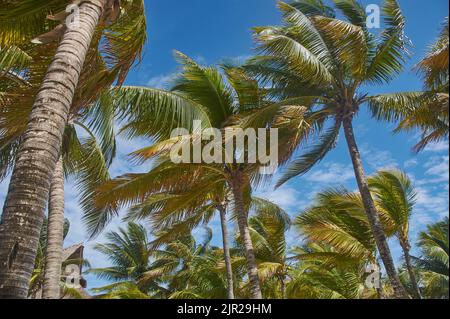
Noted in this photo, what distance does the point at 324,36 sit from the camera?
10164 millimetres

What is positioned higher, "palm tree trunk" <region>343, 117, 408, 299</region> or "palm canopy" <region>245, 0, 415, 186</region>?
"palm canopy" <region>245, 0, 415, 186</region>

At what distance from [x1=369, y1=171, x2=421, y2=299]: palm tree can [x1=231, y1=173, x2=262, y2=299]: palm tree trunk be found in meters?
5.11

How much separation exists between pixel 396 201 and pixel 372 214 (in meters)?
4.62

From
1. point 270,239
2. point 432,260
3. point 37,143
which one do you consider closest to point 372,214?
point 37,143

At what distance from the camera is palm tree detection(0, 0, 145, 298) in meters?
3.10

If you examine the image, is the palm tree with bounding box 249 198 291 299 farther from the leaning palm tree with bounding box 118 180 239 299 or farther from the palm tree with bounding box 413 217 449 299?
the palm tree with bounding box 413 217 449 299

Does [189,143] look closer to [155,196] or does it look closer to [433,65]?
[155,196]

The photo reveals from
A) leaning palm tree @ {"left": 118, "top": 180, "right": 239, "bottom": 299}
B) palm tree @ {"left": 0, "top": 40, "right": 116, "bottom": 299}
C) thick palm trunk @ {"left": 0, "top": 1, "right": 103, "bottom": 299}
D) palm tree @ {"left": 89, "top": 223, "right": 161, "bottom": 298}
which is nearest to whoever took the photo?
thick palm trunk @ {"left": 0, "top": 1, "right": 103, "bottom": 299}

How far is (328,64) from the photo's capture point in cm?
998

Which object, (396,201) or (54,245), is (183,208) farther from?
(396,201)

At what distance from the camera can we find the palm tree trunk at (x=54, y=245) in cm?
752

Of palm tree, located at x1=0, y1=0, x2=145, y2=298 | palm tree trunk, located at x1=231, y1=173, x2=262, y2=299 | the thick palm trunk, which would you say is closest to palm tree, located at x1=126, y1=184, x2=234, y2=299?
palm tree trunk, located at x1=231, y1=173, x2=262, y2=299

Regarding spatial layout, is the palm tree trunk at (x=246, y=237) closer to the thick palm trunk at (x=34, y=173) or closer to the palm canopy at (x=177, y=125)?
the palm canopy at (x=177, y=125)

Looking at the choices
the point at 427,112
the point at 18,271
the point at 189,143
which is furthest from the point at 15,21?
the point at 427,112
